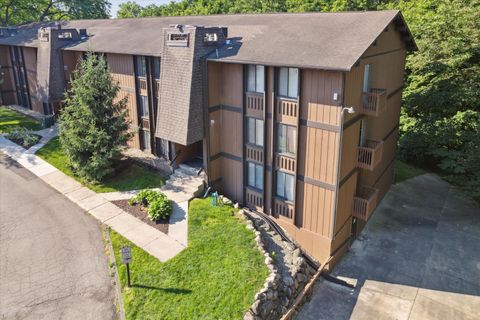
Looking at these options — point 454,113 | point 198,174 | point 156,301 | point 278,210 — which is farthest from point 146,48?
point 454,113

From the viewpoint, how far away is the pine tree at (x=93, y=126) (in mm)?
23078

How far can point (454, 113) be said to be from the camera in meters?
28.3

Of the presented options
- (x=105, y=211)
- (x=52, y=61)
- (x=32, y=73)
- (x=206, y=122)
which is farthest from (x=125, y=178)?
(x=32, y=73)

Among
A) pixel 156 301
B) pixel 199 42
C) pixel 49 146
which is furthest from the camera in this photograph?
pixel 49 146

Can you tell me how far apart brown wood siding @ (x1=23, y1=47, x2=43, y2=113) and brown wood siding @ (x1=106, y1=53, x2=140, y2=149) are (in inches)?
508

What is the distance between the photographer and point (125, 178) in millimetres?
24359

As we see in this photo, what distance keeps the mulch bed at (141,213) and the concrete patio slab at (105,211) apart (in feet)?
0.97

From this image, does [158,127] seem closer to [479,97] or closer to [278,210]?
[278,210]

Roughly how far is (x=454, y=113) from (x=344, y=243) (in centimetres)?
1517

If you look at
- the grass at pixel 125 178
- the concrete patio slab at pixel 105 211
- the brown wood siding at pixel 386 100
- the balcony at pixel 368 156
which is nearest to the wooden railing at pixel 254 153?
the brown wood siding at pixel 386 100

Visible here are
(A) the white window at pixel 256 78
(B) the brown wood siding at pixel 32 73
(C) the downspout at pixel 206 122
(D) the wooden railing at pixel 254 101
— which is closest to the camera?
(A) the white window at pixel 256 78

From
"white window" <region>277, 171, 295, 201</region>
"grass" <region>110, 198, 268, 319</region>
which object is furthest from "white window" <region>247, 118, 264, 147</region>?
"grass" <region>110, 198, 268, 319</region>

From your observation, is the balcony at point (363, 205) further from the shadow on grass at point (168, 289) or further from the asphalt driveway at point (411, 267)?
the shadow on grass at point (168, 289)

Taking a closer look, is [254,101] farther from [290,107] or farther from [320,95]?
[320,95]
